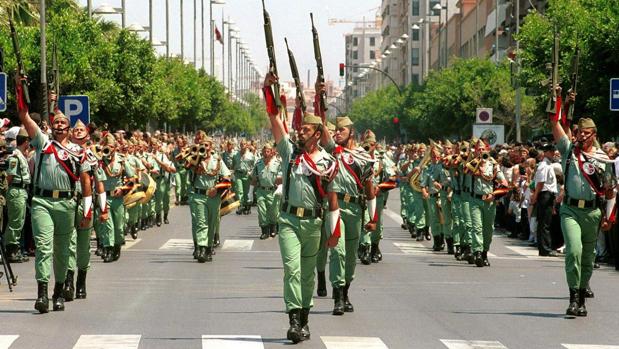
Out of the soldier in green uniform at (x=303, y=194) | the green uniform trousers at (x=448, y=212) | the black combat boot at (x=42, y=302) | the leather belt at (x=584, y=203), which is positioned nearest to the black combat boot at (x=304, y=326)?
the soldier in green uniform at (x=303, y=194)

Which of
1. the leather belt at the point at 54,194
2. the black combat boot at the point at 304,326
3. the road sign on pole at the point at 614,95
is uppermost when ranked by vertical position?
the road sign on pole at the point at 614,95

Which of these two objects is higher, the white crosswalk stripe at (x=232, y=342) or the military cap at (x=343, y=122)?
the military cap at (x=343, y=122)

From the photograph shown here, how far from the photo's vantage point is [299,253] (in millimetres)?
12977

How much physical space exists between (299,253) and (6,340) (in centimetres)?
246

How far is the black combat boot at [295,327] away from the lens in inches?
496

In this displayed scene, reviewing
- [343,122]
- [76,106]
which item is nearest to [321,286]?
[343,122]

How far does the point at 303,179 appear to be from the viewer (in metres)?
13.2

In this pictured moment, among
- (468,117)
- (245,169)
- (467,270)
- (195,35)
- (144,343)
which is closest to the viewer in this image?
(144,343)

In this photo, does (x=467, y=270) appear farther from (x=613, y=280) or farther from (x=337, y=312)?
(x=337, y=312)

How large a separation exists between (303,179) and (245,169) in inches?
1114

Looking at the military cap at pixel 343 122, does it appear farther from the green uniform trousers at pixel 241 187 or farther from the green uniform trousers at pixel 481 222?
the green uniform trousers at pixel 241 187

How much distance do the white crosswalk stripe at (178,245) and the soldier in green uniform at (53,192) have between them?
11.1 m

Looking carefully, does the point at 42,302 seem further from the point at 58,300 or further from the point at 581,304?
the point at 581,304

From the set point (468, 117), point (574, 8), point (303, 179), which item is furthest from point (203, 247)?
point (468, 117)
